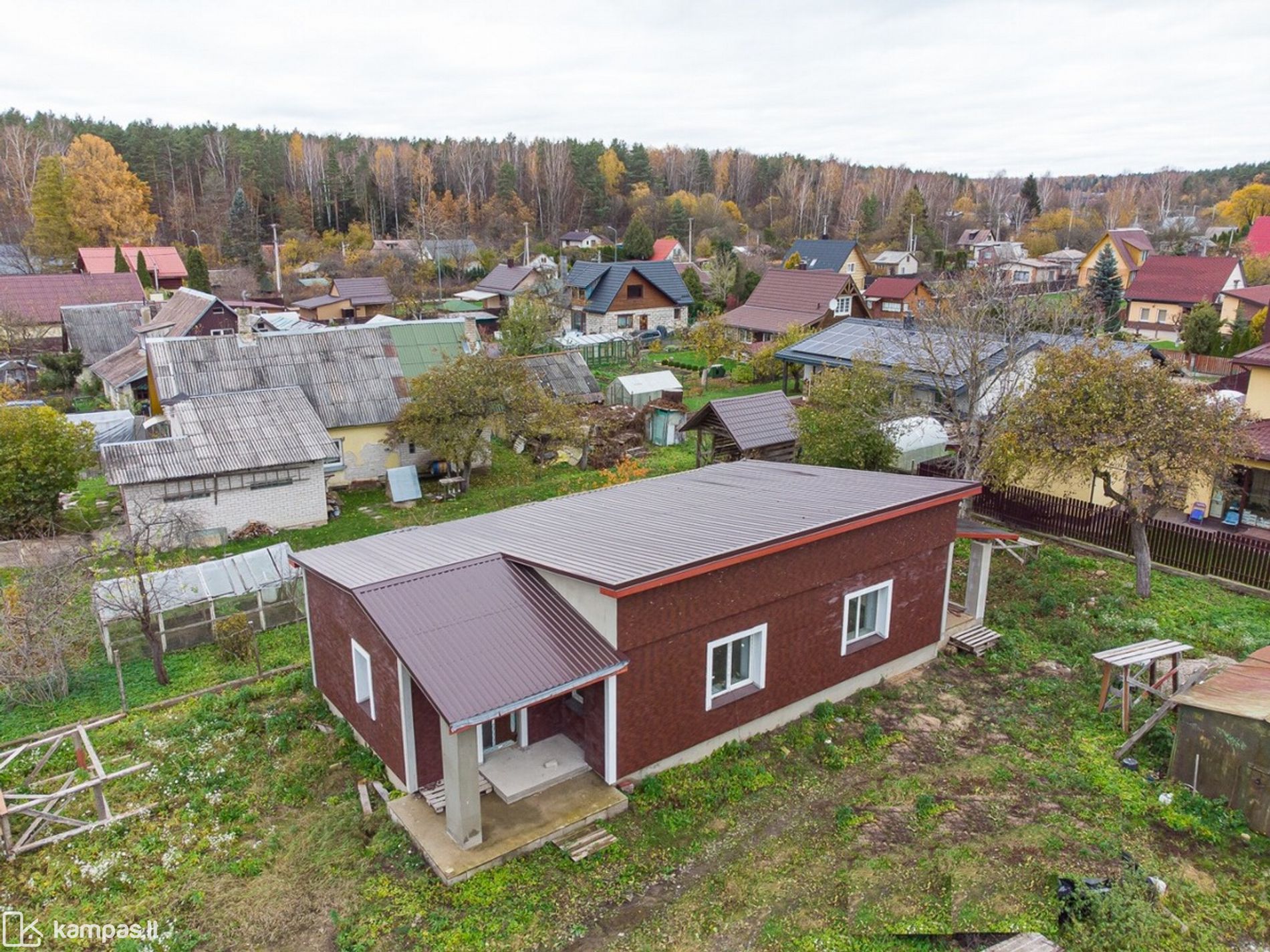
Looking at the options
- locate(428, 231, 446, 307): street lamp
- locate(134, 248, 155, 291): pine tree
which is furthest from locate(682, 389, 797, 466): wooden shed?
locate(134, 248, 155, 291): pine tree

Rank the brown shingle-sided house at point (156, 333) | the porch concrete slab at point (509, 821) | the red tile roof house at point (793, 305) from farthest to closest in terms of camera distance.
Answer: the red tile roof house at point (793, 305) < the brown shingle-sided house at point (156, 333) < the porch concrete slab at point (509, 821)

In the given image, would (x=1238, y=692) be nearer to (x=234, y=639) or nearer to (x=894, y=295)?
(x=234, y=639)

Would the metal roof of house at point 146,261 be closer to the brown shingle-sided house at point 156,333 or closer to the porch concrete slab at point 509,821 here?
the brown shingle-sided house at point 156,333

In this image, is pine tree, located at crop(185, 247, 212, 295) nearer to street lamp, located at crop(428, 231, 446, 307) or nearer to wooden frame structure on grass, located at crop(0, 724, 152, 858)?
street lamp, located at crop(428, 231, 446, 307)

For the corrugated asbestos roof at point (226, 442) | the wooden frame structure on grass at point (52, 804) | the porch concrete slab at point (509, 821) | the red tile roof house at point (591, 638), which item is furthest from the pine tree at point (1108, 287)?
the wooden frame structure on grass at point (52, 804)

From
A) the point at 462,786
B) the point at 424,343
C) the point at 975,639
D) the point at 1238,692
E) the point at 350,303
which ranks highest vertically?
the point at 424,343

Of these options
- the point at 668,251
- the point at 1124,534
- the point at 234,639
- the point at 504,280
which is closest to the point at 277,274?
the point at 504,280
